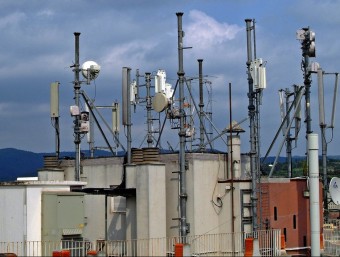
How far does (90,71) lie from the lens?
1631 inches

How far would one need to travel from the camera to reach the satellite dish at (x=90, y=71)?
136 ft

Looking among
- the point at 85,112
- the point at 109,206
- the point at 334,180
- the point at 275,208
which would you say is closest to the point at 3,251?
the point at 109,206

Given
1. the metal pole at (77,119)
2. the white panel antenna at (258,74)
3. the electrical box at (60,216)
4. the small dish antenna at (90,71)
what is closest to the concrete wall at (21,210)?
the electrical box at (60,216)

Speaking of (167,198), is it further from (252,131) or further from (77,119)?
(77,119)

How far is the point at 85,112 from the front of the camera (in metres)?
41.5

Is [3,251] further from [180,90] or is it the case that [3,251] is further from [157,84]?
[157,84]

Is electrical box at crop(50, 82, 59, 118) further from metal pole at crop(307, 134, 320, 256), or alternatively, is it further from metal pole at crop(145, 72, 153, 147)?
metal pole at crop(307, 134, 320, 256)

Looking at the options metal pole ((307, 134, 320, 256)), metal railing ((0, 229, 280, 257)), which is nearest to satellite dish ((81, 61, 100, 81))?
metal railing ((0, 229, 280, 257))

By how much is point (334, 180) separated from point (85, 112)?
1384 cm

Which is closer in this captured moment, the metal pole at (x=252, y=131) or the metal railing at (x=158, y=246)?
the metal railing at (x=158, y=246)

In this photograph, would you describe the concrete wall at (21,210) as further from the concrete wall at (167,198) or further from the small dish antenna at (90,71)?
the small dish antenna at (90,71)

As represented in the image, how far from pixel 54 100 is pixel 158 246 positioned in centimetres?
1239

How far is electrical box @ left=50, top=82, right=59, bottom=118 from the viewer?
43000 millimetres

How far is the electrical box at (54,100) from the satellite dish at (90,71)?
224 cm
